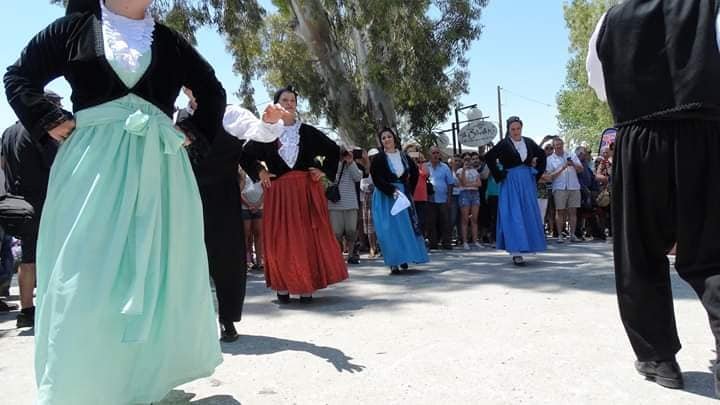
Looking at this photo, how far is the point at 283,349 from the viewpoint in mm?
3738

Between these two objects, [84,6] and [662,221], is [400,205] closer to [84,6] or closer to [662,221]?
[662,221]

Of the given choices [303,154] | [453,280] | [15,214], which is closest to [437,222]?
[453,280]

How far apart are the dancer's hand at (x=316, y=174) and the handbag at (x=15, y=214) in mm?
2354

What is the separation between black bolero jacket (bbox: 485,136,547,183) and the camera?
7.52m

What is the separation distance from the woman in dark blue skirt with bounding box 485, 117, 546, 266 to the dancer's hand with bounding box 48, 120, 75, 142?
575 cm

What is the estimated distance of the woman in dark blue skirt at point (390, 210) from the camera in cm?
737

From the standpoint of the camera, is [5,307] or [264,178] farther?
[5,307]

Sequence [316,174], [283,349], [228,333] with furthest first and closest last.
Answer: [316,174], [228,333], [283,349]

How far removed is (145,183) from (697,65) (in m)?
2.40

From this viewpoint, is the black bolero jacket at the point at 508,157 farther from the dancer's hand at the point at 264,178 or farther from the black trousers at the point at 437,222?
the dancer's hand at the point at 264,178

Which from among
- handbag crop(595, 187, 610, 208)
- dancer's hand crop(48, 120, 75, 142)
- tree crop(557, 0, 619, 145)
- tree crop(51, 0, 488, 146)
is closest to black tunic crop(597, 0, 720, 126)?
dancer's hand crop(48, 120, 75, 142)

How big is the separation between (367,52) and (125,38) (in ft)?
44.3

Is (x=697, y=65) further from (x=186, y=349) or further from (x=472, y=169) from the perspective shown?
(x=472, y=169)

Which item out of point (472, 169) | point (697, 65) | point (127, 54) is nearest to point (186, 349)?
point (127, 54)
